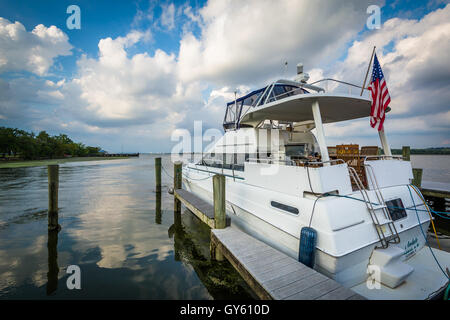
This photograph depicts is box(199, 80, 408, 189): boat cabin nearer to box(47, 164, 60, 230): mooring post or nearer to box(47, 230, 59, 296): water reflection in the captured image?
box(47, 230, 59, 296): water reflection

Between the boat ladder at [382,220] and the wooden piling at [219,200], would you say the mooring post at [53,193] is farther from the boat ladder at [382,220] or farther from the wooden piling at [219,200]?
the boat ladder at [382,220]

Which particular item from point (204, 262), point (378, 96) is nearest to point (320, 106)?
point (378, 96)

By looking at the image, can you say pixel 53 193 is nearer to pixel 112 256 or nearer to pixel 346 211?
pixel 112 256

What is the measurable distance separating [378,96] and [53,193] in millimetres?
9675

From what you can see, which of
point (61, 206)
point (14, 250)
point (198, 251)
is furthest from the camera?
point (61, 206)

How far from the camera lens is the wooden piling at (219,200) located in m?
4.77

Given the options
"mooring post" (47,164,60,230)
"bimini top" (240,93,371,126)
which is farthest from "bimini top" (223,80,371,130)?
"mooring post" (47,164,60,230)

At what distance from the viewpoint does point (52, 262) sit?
480 cm

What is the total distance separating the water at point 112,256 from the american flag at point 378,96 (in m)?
4.77

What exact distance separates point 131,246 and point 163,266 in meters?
1.55

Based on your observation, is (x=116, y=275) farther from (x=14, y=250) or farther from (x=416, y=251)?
(x=416, y=251)
